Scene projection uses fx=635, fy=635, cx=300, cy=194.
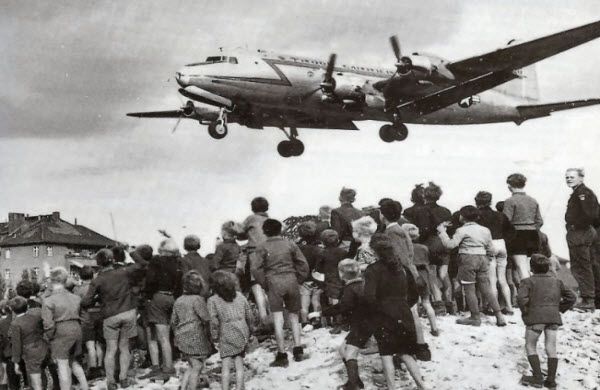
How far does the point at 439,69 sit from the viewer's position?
67.5 feet

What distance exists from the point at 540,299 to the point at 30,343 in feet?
21.4

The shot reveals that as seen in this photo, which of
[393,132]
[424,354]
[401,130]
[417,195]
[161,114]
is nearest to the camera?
[424,354]

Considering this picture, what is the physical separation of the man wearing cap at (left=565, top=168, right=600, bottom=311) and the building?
56.6m

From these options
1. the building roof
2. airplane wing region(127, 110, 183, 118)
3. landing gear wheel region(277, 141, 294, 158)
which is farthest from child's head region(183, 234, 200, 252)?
the building roof

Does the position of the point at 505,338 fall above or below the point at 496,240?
below

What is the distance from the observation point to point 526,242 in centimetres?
1021

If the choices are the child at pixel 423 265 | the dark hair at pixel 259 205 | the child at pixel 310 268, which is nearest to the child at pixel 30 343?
the dark hair at pixel 259 205

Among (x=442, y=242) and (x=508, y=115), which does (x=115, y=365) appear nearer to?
(x=442, y=242)

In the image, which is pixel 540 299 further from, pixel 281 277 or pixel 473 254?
pixel 281 277

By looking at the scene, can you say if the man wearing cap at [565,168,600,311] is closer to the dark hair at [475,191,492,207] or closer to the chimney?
the dark hair at [475,191,492,207]

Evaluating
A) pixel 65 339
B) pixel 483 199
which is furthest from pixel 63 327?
pixel 483 199

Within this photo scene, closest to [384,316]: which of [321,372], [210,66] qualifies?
[321,372]

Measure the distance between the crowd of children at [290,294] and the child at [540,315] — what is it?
12 mm

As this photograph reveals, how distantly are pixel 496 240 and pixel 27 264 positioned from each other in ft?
196
